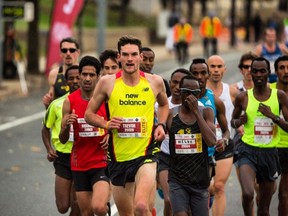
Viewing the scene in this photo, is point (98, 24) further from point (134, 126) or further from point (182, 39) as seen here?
point (134, 126)

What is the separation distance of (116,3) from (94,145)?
64086mm

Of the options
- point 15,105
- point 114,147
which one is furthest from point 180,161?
point 15,105

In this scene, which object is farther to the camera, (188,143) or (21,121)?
(21,121)

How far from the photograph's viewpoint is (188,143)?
32.9ft

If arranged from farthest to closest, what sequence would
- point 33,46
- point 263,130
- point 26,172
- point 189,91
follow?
point 33,46, point 26,172, point 263,130, point 189,91

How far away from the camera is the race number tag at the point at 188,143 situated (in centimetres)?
1002

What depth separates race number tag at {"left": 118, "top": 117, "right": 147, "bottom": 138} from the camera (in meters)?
10.0

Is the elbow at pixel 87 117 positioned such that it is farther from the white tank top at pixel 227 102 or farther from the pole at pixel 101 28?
the pole at pixel 101 28


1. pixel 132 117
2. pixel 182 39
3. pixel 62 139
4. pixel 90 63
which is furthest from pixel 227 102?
pixel 182 39

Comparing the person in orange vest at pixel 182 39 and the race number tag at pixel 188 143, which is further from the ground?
the race number tag at pixel 188 143

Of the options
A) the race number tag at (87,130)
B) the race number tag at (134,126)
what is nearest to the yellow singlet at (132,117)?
the race number tag at (134,126)

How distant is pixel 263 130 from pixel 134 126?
2.03m

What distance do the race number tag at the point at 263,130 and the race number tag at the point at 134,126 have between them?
1.91 m

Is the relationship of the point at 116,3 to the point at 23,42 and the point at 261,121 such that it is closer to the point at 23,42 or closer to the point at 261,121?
the point at 23,42
